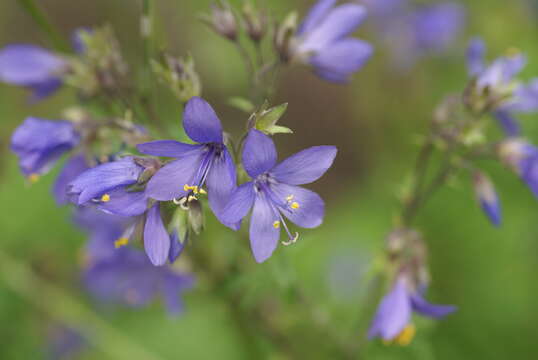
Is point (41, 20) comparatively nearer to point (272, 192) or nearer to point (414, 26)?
point (272, 192)

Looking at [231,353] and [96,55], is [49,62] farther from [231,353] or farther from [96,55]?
[231,353]

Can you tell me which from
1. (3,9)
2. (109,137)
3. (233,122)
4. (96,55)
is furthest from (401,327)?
(3,9)

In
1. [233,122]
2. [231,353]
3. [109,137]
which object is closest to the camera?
[109,137]

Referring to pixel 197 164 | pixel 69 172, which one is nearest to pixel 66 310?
pixel 69 172

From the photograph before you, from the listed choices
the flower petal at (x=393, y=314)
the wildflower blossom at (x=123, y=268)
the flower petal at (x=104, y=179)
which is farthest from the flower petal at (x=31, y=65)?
the flower petal at (x=393, y=314)

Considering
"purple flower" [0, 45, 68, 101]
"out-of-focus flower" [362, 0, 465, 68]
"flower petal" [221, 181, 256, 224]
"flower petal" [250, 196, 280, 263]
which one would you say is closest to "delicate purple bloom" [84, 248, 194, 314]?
"purple flower" [0, 45, 68, 101]

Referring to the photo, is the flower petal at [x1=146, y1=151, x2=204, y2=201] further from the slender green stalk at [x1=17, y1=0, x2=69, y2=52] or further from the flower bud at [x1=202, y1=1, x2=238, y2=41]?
the slender green stalk at [x1=17, y1=0, x2=69, y2=52]
